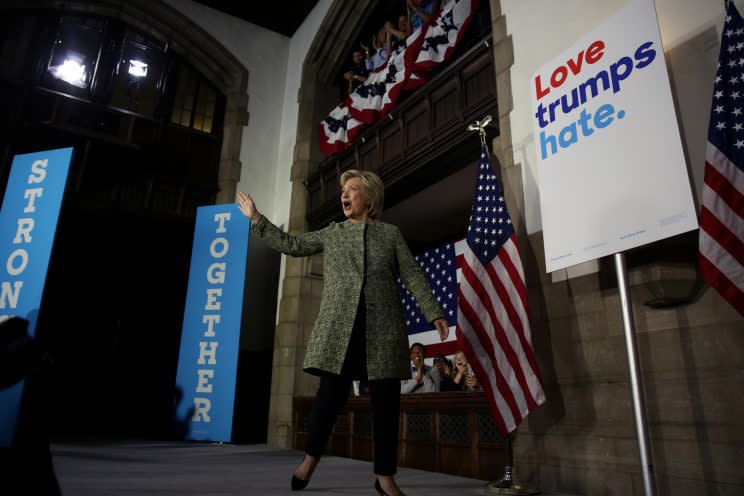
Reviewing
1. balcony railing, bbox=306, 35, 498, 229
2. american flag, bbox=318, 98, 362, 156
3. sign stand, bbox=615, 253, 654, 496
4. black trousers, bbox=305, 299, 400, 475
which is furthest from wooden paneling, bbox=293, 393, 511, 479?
american flag, bbox=318, 98, 362, 156

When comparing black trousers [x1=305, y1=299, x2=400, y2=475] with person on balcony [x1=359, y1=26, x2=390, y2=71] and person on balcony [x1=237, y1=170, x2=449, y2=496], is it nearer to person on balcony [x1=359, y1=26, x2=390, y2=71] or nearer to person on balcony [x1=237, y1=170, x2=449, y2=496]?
person on balcony [x1=237, y1=170, x2=449, y2=496]

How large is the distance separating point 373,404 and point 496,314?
1.25 m

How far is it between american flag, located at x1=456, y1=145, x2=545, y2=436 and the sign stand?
0.80 m

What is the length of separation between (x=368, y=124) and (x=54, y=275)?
6028 millimetres

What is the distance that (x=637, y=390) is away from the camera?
2143 millimetres

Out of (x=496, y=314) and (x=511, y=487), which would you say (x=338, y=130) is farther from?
(x=511, y=487)

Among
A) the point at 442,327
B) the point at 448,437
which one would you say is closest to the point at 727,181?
the point at 442,327

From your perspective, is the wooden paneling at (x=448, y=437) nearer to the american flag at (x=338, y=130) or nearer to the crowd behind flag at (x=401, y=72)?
the crowd behind flag at (x=401, y=72)

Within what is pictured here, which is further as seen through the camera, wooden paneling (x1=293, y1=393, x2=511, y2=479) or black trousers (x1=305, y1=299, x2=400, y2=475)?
wooden paneling (x1=293, y1=393, x2=511, y2=479)

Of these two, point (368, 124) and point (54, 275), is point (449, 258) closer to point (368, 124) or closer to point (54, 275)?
point (368, 124)

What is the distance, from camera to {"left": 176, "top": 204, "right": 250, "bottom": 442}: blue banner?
5.77 metres

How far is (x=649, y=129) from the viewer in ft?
7.88

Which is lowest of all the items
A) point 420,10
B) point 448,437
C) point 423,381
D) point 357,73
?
point 448,437

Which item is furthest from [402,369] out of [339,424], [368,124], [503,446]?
[368,124]
